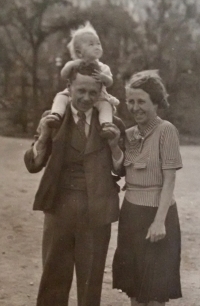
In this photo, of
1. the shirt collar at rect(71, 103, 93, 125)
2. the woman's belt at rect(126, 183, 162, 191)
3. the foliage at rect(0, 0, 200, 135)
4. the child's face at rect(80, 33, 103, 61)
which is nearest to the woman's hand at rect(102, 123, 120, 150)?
the shirt collar at rect(71, 103, 93, 125)

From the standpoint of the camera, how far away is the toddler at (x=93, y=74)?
5.24 ft

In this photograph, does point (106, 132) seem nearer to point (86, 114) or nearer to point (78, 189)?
point (86, 114)

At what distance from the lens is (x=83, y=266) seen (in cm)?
173

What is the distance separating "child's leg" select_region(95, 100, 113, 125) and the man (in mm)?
30

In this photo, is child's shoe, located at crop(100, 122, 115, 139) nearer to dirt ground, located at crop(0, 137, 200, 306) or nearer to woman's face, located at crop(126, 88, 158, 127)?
woman's face, located at crop(126, 88, 158, 127)

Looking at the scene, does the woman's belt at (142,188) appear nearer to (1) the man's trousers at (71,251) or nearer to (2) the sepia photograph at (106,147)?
(2) the sepia photograph at (106,147)

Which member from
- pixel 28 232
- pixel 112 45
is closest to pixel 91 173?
pixel 112 45

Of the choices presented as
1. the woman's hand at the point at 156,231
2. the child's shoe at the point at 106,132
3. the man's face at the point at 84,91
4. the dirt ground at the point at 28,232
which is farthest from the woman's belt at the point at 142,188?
the dirt ground at the point at 28,232

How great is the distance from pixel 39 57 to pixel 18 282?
4.38 feet

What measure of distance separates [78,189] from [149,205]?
31cm

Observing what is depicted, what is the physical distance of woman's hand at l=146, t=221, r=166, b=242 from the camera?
168 cm

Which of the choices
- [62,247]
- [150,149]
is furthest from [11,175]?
[150,149]

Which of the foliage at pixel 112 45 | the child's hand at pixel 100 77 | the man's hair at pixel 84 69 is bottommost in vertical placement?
the child's hand at pixel 100 77

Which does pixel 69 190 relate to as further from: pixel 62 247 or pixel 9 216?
pixel 9 216
